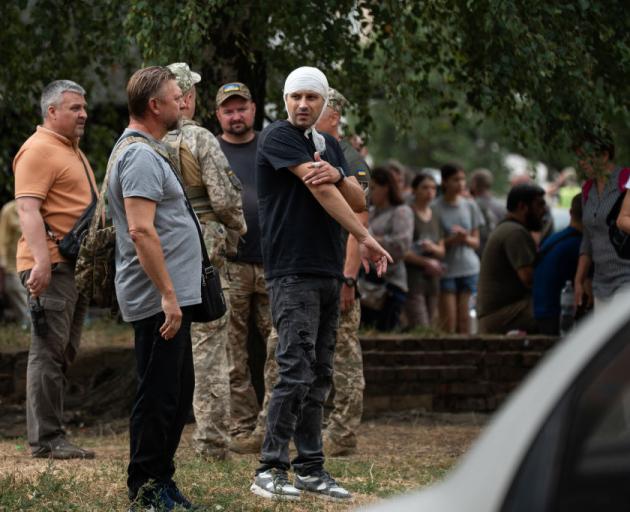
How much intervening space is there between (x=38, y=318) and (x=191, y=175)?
4.16 ft

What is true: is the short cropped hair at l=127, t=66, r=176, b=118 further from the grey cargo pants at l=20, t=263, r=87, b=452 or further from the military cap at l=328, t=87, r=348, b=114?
the grey cargo pants at l=20, t=263, r=87, b=452

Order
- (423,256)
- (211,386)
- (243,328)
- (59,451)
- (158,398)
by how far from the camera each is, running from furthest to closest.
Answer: (423,256), (243,328), (59,451), (211,386), (158,398)


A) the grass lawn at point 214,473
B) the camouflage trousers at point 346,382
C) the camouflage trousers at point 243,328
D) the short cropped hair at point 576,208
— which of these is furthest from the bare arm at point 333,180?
the short cropped hair at point 576,208

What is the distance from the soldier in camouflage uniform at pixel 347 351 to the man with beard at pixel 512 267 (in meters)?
3.30

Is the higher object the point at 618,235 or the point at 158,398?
the point at 618,235

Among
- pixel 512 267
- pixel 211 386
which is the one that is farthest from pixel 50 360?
pixel 512 267

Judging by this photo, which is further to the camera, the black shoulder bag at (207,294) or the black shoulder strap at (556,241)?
the black shoulder strap at (556,241)

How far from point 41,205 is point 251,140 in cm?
135

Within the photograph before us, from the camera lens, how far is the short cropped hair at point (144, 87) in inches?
226

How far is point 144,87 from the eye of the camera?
5.75 m

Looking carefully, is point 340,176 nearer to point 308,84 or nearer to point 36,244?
point 308,84

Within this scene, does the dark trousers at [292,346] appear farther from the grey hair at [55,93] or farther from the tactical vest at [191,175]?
the grey hair at [55,93]

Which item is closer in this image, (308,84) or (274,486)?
(274,486)

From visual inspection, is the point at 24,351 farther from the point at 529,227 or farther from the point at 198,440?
the point at 529,227
